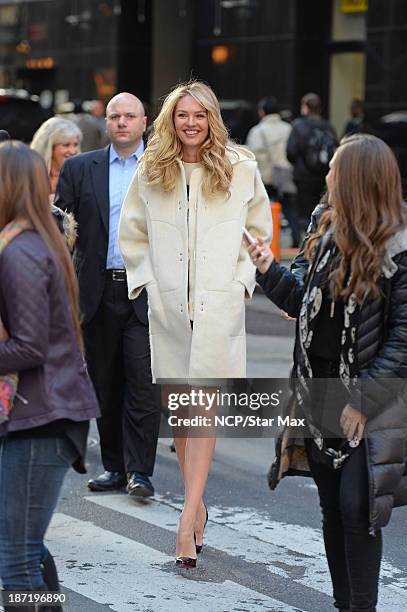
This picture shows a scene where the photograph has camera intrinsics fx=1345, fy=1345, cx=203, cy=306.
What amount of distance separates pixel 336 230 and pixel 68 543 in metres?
2.42

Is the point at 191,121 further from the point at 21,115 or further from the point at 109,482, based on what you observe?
the point at 21,115

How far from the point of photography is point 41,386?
4074 mm

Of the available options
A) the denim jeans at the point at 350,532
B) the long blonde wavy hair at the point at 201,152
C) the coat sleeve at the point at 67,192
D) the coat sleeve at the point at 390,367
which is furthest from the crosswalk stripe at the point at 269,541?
the long blonde wavy hair at the point at 201,152

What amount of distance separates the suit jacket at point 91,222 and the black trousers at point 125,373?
2.2 inches

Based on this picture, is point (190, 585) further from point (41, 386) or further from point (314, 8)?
point (314, 8)

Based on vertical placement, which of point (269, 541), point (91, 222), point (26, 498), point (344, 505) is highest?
point (91, 222)

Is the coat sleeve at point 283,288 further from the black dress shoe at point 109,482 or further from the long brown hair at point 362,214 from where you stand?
the black dress shoe at point 109,482

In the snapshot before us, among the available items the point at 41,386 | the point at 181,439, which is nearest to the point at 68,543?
the point at 181,439

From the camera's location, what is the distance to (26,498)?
407 centimetres

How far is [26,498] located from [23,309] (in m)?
0.58

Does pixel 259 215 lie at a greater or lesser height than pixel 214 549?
greater

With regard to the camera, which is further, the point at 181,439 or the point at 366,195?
the point at 181,439

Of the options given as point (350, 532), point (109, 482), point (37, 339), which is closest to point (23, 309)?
point (37, 339)

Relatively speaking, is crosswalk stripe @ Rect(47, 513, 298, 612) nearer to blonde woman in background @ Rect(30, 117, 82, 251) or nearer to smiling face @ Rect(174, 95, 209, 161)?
smiling face @ Rect(174, 95, 209, 161)
